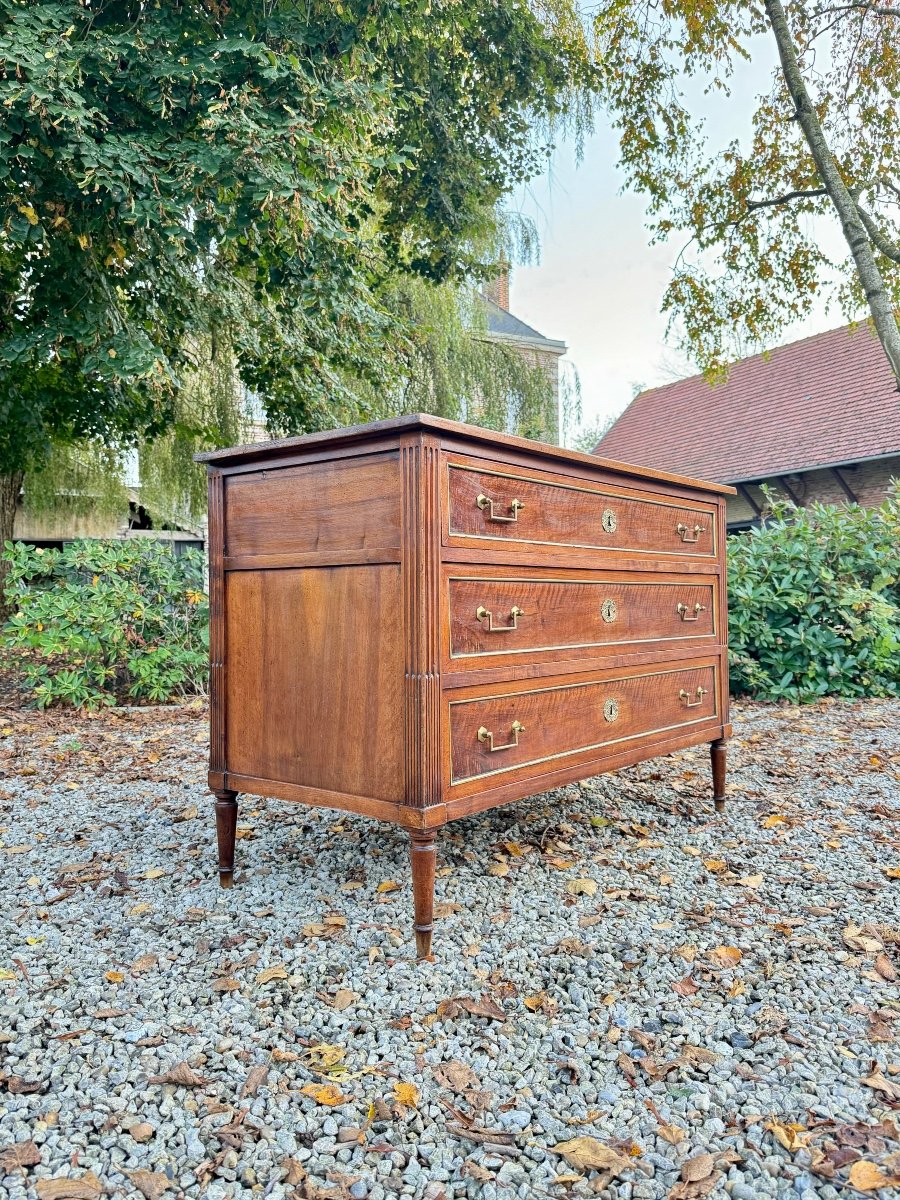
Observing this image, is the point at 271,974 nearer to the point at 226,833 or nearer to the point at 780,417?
the point at 226,833

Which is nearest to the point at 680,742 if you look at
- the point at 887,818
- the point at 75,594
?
the point at 887,818

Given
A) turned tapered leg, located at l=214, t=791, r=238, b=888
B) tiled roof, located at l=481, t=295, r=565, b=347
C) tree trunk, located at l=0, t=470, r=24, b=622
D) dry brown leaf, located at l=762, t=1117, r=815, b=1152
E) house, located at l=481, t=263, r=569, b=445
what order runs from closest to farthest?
dry brown leaf, located at l=762, t=1117, r=815, b=1152 < turned tapered leg, located at l=214, t=791, r=238, b=888 < tree trunk, located at l=0, t=470, r=24, b=622 < house, located at l=481, t=263, r=569, b=445 < tiled roof, located at l=481, t=295, r=565, b=347

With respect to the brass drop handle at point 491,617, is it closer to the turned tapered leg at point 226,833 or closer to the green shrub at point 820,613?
the turned tapered leg at point 226,833

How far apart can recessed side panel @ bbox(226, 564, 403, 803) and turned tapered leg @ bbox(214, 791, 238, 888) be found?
0.47 feet

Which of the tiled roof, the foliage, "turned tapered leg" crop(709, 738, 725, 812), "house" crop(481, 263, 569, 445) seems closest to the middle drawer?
"turned tapered leg" crop(709, 738, 725, 812)

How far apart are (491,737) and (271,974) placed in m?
0.81

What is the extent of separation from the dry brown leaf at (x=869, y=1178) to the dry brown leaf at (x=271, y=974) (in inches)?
49.8

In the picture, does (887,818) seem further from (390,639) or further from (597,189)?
(597,189)

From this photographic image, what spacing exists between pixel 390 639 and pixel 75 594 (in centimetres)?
442

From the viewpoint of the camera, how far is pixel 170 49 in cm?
467

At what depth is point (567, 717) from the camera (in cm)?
256

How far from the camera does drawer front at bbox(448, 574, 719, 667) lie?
219cm

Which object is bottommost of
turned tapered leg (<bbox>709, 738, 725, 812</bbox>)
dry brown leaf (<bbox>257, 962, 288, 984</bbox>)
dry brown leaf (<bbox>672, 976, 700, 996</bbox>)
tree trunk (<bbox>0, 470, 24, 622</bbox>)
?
dry brown leaf (<bbox>672, 976, 700, 996</bbox>)

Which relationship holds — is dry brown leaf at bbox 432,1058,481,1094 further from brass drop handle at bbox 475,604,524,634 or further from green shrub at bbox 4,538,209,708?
green shrub at bbox 4,538,209,708
